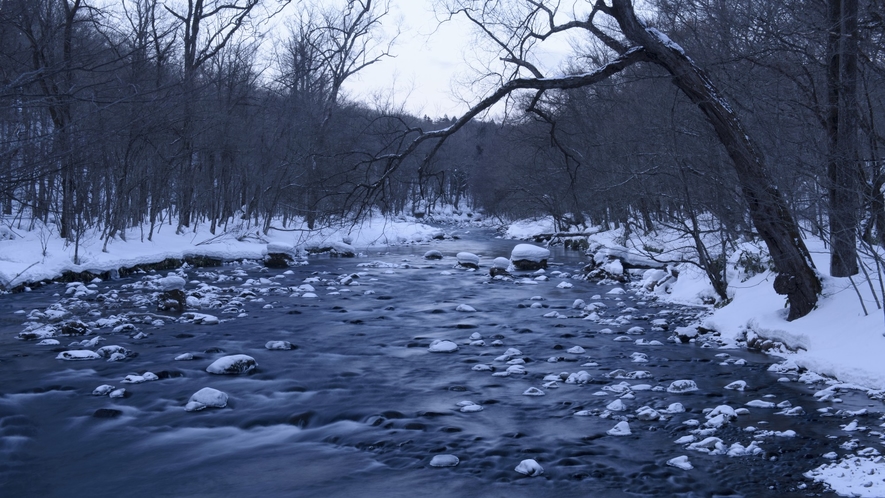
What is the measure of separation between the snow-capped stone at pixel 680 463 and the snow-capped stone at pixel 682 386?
6.43 ft

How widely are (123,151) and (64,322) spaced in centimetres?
1074

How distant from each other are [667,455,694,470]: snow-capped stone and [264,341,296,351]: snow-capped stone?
5732 millimetres

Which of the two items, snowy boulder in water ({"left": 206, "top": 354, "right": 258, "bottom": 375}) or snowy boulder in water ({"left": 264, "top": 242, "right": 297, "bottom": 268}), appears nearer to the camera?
snowy boulder in water ({"left": 206, "top": 354, "right": 258, "bottom": 375})

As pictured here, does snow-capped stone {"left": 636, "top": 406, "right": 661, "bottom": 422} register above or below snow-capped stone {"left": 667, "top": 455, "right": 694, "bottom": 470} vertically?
above

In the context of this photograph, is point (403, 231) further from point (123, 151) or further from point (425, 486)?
point (425, 486)

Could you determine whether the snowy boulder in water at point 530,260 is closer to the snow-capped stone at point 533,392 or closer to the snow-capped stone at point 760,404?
the snow-capped stone at point 533,392

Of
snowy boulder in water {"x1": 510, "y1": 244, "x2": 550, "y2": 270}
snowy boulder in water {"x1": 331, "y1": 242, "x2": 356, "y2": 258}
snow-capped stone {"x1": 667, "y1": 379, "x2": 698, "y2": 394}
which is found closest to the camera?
snow-capped stone {"x1": 667, "y1": 379, "x2": 698, "y2": 394}

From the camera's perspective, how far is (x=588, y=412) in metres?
6.21

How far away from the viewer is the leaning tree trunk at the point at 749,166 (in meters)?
7.91

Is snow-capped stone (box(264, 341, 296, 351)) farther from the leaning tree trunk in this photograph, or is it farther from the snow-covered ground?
the leaning tree trunk

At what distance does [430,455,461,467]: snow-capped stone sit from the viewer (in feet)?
16.5

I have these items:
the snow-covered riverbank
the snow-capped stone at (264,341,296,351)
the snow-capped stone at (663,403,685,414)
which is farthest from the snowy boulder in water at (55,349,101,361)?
the snow-capped stone at (663,403,685,414)

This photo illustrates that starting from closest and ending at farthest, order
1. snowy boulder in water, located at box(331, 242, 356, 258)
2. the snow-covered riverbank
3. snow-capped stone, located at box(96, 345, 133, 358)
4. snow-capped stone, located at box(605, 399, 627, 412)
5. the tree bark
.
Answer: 1. snow-capped stone, located at box(605, 399, 627, 412)
2. the snow-covered riverbank
3. the tree bark
4. snow-capped stone, located at box(96, 345, 133, 358)
5. snowy boulder in water, located at box(331, 242, 356, 258)

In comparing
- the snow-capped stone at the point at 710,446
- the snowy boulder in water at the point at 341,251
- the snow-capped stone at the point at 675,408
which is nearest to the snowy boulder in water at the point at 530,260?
the snowy boulder in water at the point at 341,251
